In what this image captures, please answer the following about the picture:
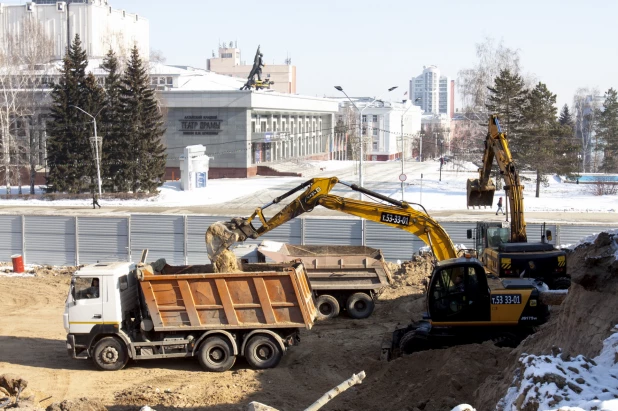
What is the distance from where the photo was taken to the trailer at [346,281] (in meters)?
19.1

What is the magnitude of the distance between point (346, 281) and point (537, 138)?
112 feet

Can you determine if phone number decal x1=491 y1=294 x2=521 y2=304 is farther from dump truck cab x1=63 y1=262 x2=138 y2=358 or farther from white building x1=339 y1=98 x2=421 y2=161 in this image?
white building x1=339 y1=98 x2=421 y2=161

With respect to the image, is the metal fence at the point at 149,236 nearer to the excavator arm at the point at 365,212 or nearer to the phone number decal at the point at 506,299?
the excavator arm at the point at 365,212

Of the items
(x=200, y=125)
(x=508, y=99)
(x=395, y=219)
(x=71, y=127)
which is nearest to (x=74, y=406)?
(x=395, y=219)

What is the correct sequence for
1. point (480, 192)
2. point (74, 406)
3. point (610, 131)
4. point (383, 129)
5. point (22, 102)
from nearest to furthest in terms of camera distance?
point (74, 406) → point (480, 192) → point (22, 102) → point (610, 131) → point (383, 129)

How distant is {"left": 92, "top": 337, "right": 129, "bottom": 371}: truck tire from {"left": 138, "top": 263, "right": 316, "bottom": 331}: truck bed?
0.95 meters

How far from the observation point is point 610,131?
72500 millimetres

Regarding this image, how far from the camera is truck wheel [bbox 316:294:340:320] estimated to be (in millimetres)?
19031

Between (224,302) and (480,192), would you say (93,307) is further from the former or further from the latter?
(480,192)

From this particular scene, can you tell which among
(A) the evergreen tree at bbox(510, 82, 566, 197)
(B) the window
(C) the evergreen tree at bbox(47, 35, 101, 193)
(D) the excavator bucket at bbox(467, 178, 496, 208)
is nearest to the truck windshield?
(D) the excavator bucket at bbox(467, 178, 496, 208)

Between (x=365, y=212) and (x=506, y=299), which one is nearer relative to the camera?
(x=506, y=299)

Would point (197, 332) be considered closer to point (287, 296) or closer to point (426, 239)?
point (287, 296)

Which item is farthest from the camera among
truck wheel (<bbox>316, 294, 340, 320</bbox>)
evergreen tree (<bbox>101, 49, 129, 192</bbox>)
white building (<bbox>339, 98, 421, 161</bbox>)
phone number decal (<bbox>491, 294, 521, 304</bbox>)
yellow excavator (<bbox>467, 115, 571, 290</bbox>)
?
white building (<bbox>339, 98, 421, 161</bbox>)

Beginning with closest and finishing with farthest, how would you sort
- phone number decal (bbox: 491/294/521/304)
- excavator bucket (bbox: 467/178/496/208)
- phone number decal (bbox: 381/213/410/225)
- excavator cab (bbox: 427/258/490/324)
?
phone number decal (bbox: 491/294/521/304), excavator cab (bbox: 427/258/490/324), phone number decal (bbox: 381/213/410/225), excavator bucket (bbox: 467/178/496/208)
